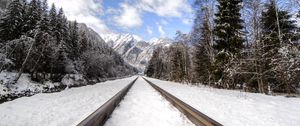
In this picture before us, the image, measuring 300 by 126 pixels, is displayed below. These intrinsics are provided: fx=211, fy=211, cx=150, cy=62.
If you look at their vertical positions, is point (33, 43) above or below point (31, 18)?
below

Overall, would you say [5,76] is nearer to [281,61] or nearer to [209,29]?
[209,29]

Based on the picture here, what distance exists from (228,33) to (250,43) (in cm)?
277

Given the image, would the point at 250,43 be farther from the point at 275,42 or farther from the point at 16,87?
the point at 16,87

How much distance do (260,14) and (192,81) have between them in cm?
2086

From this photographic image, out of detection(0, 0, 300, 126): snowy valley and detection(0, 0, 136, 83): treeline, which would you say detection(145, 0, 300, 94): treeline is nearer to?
detection(0, 0, 300, 126): snowy valley

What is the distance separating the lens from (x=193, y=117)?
209 inches

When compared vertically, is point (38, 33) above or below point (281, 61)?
above

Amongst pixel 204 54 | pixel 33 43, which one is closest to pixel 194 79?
pixel 204 54

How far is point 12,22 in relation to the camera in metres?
35.8

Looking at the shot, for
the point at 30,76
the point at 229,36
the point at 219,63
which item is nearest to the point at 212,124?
the point at 219,63

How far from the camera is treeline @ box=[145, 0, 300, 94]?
12328mm

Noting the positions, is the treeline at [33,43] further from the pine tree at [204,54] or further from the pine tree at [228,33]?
the pine tree at [228,33]

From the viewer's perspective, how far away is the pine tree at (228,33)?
1941 cm

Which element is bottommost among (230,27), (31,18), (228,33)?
(228,33)
